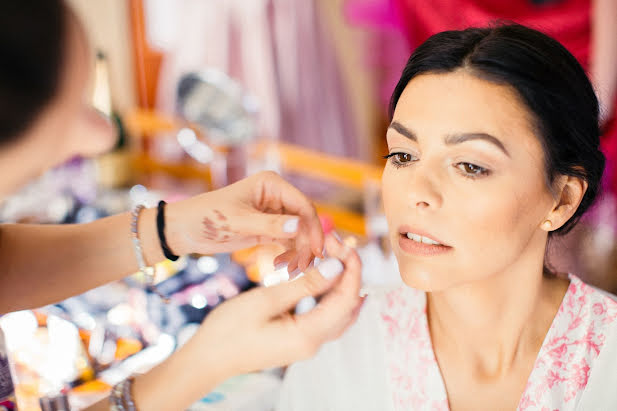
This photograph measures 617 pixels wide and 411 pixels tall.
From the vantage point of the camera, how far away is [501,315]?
897 mm

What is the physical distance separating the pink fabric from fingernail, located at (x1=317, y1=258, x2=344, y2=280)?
0.26 meters

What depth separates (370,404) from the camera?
0.92 meters

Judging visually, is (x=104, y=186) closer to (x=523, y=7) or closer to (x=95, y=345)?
(x=95, y=345)

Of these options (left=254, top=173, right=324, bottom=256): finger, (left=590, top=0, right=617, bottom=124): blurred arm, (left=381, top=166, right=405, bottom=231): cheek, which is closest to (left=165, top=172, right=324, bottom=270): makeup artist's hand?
(left=254, top=173, right=324, bottom=256): finger

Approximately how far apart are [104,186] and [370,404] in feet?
7.85

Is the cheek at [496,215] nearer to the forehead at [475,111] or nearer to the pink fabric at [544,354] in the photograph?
the forehead at [475,111]

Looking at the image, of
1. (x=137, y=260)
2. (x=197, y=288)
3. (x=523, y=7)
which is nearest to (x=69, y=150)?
(x=137, y=260)

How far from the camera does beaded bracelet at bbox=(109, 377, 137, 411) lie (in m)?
0.74

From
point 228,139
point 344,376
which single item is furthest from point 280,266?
point 228,139

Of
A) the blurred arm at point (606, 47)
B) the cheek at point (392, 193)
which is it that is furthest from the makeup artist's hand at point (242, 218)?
the blurred arm at point (606, 47)

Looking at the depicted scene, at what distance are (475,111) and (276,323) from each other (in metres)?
0.41

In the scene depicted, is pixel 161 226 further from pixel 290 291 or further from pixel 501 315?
pixel 501 315

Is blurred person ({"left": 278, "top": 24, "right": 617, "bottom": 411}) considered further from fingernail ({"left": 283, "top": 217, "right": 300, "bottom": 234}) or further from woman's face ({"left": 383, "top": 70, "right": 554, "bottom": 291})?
fingernail ({"left": 283, "top": 217, "right": 300, "bottom": 234})

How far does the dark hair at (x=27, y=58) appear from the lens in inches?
17.5
